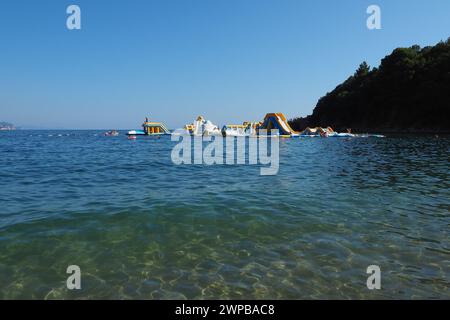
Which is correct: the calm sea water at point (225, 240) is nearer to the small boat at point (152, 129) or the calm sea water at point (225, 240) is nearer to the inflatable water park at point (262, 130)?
the inflatable water park at point (262, 130)

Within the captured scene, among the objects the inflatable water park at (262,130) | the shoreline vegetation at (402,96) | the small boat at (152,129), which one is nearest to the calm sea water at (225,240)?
the inflatable water park at (262,130)

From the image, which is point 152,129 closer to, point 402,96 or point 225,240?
point 402,96

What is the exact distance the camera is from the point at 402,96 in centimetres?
8900

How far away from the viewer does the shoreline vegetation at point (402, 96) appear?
258 ft

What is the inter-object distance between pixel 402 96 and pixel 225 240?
99.0m

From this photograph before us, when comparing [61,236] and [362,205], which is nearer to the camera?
[61,236]

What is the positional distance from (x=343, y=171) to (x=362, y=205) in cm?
893

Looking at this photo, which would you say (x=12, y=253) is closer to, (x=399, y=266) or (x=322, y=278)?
(x=322, y=278)

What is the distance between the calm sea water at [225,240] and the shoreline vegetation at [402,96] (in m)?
81.0

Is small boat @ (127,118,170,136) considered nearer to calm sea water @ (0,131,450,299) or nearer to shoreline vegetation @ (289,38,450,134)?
shoreline vegetation @ (289,38,450,134)

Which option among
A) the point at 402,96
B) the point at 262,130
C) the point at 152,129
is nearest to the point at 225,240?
the point at 262,130

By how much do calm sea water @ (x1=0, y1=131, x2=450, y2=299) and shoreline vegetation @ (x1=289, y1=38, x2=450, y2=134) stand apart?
81044mm
